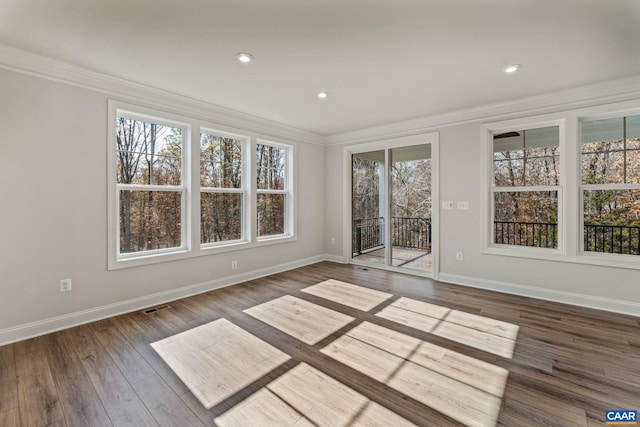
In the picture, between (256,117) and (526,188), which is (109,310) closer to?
(256,117)

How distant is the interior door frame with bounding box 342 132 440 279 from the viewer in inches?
174

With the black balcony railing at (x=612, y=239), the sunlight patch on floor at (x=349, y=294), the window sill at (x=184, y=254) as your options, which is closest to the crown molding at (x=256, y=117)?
the black balcony railing at (x=612, y=239)

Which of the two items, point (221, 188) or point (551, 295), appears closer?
point (551, 295)

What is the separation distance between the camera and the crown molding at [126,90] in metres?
2.50

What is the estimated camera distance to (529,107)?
3635mm

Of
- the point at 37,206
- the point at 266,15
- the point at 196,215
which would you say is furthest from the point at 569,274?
the point at 37,206

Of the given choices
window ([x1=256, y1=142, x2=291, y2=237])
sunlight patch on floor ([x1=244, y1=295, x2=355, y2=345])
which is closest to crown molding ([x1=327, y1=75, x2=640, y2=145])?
window ([x1=256, y1=142, x2=291, y2=237])

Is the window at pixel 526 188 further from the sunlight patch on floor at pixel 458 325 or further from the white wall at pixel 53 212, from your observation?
the white wall at pixel 53 212

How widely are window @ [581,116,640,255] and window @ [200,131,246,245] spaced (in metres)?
4.67

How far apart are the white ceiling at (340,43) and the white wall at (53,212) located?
49 cm

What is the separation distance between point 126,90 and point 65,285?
7.12 feet

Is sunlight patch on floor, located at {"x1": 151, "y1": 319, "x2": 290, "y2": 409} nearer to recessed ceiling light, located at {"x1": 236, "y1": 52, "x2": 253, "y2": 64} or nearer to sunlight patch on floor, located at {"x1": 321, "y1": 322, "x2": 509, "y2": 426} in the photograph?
sunlight patch on floor, located at {"x1": 321, "y1": 322, "x2": 509, "y2": 426}

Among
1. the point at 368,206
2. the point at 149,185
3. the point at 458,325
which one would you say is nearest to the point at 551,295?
the point at 458,325

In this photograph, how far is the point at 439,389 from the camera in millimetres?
1861
